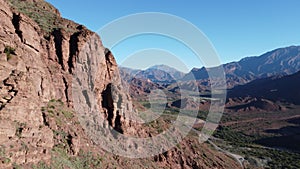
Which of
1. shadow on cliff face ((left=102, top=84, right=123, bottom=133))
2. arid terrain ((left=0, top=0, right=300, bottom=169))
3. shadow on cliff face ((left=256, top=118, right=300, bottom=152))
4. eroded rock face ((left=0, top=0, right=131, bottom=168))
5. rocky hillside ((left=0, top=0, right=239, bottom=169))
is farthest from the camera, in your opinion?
shadow on cliff face ((left=256, top=118, right=300, bottom=152))

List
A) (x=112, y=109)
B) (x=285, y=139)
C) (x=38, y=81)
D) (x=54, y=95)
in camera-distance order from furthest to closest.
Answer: (x=285, y=139), (x=112, y=109), (x=54, y=95), (x=38, y=81)

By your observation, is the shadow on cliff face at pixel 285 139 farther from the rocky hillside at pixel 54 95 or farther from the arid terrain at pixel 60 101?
the rocky hillside at pixel 54 95

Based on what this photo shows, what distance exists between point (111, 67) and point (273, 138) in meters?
83.8

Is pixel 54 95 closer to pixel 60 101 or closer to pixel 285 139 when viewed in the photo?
pixel 60 101

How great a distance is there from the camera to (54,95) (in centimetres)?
2766

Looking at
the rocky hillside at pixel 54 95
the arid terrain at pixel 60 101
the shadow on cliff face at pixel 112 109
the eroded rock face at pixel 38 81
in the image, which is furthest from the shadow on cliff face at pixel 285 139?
the eroded rock face at pixel 38 81

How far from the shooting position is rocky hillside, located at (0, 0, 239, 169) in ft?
59.0

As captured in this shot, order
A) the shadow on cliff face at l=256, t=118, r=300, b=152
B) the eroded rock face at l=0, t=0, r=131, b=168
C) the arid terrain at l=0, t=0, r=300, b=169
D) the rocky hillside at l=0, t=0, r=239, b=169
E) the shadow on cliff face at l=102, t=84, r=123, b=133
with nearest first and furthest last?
the eroded rock face at l=0, t=0, r=131, b=168, the rocky hillside at l=0, t=0, r=239, b=169, the arid terrain at l=0, t=0, r=300, b=169, the shadow on cliff face at l=102, t=84, r=123, b=133, the shadow on cliff face at l=256, t=118, r=300, b=152

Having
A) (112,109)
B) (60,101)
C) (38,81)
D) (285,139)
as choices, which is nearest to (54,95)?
(60,101)

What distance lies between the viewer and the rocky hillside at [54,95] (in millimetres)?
17984

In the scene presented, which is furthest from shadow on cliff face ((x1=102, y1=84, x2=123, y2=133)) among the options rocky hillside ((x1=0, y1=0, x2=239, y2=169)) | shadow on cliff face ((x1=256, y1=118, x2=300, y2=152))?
shadow on cliff face ((x1=256, y1=118, x2=300, y2=152))

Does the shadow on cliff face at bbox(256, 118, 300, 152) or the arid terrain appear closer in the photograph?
the arid terrain

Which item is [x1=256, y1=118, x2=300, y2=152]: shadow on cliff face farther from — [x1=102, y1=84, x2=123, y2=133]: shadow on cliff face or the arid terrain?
[x1=102, y1=84, x2=123, y2=133]: shadow on cliff face

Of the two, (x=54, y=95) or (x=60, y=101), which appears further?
(x=60, y=101)
